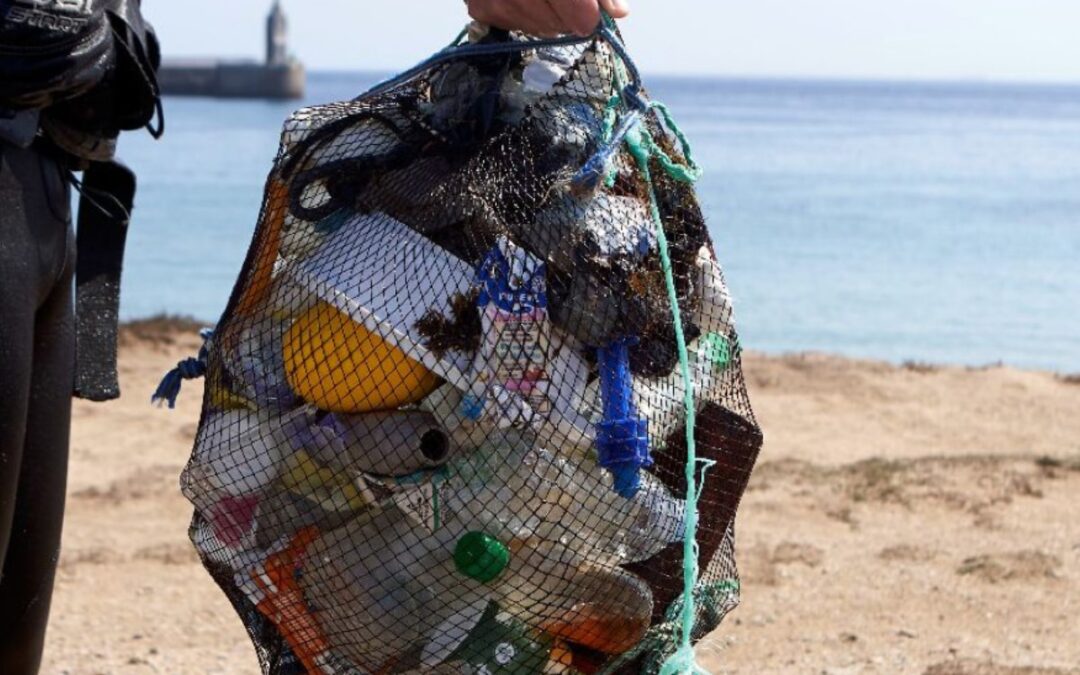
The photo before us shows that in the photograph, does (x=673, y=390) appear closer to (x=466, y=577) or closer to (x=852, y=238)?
(x=466, y=577)

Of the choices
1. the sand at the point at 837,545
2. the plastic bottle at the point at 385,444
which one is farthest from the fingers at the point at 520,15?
the sand at the point at 837,545

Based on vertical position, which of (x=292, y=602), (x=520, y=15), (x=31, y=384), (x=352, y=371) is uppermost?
(x=520, y=15)

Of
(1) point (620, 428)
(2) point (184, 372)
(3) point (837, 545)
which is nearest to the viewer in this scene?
(1) point (620, 428)

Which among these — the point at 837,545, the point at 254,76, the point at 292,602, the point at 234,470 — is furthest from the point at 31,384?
the point at 254,76

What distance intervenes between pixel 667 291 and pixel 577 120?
13.1 inches

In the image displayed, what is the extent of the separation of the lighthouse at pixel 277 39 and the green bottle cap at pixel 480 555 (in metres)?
75.5

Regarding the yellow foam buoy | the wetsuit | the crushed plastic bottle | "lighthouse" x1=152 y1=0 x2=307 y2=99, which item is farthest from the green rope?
"lighthouse" x1=152 y1=0 x2=307 y2=99

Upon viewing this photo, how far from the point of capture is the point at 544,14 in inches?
100

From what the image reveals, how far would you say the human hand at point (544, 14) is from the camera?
2.51 meters

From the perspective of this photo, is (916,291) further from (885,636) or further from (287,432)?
(287,432)

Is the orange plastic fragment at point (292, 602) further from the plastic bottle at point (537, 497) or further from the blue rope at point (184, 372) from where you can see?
the blue rope at point (184, 372)

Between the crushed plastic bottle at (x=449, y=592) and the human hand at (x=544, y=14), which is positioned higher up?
the human hand at (x=544, y=14)

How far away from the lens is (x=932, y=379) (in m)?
9.88

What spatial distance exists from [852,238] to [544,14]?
905 inches
